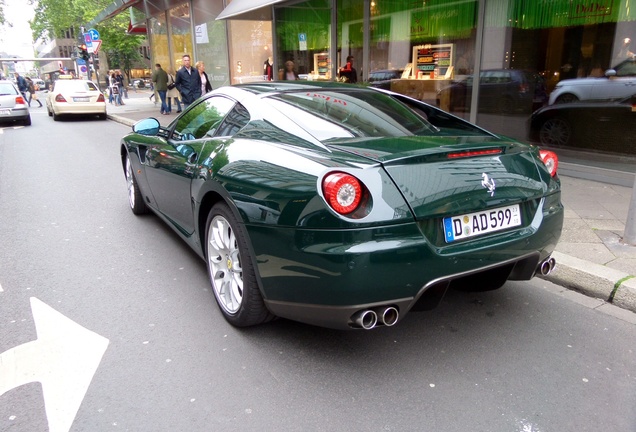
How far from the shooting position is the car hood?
237 centimetres

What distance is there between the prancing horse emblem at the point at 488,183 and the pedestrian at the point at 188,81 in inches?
477

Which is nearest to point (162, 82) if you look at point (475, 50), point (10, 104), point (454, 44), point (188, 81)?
point (10, 104)

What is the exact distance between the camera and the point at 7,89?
1711cm

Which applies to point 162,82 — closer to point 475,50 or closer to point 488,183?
point 475,50

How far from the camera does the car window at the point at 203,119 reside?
11.9ft

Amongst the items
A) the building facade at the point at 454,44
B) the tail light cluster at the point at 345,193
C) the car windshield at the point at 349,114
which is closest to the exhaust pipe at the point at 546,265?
the car windshield at the point at 349,114

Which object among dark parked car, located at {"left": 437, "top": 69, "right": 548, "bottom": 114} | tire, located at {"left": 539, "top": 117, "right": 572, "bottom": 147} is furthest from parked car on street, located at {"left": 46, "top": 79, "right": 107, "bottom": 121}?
tire, located at {"left": 539, "top": 117, "right": 572, "bottom": 147}

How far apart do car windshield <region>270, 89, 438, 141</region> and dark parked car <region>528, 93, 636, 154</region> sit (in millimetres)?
5159

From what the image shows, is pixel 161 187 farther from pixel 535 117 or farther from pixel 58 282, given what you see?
pixel 535 117

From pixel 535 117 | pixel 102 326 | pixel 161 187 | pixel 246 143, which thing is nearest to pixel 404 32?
pixel 535 117

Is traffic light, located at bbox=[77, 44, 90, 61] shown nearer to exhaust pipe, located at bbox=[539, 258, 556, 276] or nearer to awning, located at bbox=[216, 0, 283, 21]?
awning, located at bbox=[216, 0, 283, 21]

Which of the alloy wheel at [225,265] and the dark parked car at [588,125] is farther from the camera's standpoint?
the dark parked car at [588,125]

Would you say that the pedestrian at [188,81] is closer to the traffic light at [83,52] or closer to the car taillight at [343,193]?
the car taillight at [343,193]

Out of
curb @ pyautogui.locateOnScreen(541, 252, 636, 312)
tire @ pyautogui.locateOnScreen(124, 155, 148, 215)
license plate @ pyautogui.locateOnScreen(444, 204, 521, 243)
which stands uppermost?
license plate @ pyautogui.locateOnScreen(444, 204, 521, 243)
